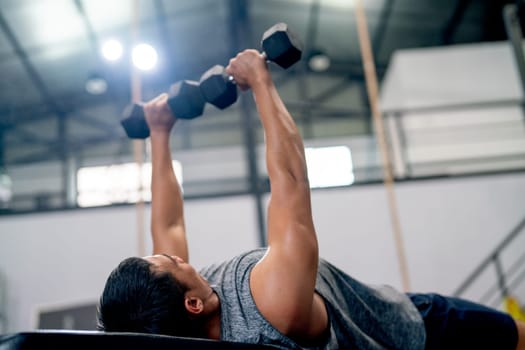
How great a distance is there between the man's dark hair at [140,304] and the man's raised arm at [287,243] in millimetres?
147

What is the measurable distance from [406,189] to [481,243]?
26.5 inches

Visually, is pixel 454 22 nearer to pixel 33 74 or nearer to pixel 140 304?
pixel 33 74

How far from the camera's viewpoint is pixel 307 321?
2.79ft

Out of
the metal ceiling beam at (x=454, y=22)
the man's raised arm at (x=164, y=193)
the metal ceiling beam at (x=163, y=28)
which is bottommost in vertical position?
the man's raised arm at (x=164, y=193)

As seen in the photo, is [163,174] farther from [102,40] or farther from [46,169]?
[46,169]

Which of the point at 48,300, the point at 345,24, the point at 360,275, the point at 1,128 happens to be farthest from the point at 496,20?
the point at 1,128

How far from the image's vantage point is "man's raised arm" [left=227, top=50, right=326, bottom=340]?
826mm

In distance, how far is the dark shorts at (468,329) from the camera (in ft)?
3.46

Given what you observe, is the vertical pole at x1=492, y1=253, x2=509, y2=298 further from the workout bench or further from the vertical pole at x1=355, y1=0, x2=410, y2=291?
the workout bench

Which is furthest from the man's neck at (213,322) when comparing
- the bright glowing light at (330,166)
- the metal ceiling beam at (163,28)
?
the metal ceiling beam at (163,28)

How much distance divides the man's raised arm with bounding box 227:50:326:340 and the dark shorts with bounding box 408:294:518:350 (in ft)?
1.02

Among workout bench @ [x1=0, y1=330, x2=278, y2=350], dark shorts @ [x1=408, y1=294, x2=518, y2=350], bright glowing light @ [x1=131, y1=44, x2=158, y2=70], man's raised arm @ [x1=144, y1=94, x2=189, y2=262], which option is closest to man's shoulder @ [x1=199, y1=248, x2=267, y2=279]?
man's raised arm @ [x1=144, y1=94, x2=189, y2=262]

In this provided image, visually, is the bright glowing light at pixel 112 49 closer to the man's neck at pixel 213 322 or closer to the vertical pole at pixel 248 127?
the vertical pole at pixel 248 127

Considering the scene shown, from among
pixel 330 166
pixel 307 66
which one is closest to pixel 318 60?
pixel 307 66
